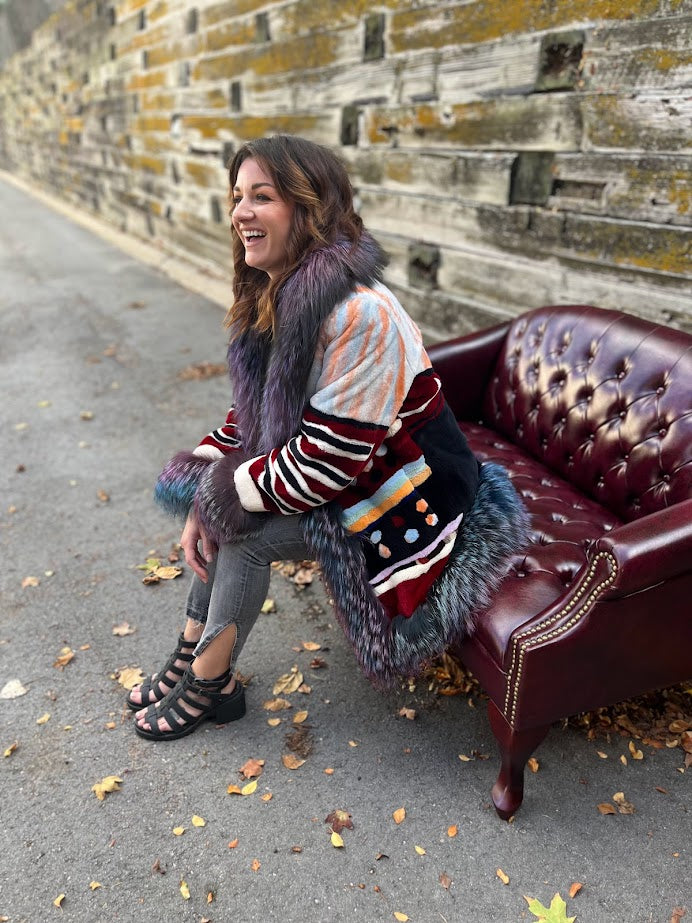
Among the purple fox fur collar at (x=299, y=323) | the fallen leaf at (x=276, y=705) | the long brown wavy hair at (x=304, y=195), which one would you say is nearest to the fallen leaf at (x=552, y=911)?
the fallen leaf at (x=276, y=705)

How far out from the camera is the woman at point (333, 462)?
80.3 inches

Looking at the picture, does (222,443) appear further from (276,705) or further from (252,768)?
(252,768)

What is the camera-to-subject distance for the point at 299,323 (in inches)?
80.5

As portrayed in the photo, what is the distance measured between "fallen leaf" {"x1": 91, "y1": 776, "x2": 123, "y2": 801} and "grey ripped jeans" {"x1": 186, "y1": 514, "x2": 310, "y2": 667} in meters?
0.49

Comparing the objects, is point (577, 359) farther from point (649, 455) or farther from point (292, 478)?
point (292, 478)

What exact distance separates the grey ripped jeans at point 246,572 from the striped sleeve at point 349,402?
21 centimetres

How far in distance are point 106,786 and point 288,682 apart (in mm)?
749

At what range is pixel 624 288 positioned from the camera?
3518mm

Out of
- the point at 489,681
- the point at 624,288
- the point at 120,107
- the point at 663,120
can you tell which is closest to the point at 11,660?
the point at 489,681

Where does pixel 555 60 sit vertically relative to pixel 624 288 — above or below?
above

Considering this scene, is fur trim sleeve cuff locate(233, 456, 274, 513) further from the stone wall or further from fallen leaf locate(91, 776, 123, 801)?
the stone wall

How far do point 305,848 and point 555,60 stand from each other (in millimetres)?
3720

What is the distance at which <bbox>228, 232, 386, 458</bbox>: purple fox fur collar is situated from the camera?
203 centimetres

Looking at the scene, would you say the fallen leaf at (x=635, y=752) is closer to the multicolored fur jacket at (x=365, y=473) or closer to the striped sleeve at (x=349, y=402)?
the multicolored fur jacket at (x=365, y=473)
